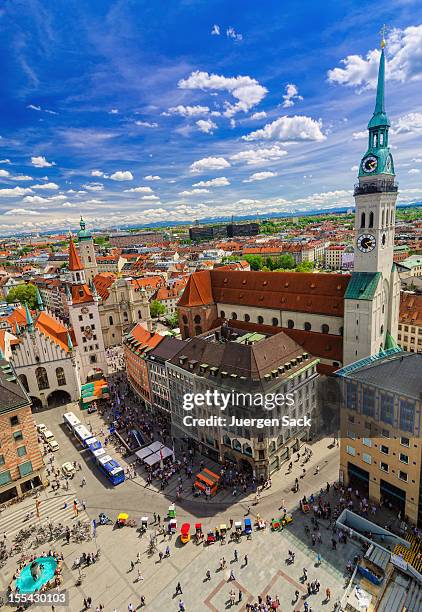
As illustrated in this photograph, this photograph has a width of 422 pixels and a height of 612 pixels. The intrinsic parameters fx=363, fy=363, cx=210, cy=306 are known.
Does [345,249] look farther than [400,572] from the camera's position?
Yes

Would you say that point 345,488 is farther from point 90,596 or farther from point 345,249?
point 345,249

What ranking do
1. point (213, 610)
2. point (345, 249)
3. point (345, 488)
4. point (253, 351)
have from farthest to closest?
point (345, 249) < point (253, 351) < point (345, 488) < point (213, 610)

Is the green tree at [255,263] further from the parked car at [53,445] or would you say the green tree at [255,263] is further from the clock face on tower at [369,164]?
the parked car at [53,445]

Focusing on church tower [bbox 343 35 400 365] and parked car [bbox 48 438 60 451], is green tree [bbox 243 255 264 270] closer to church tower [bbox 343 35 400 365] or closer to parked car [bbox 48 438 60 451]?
church tower [bbox 343 35 400 365]

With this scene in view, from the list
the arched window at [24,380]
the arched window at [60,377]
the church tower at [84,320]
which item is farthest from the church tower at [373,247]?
→ the arched window at [24,380]

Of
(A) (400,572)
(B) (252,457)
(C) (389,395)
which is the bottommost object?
(A) (400,572)

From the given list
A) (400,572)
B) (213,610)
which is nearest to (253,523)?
(213,610)

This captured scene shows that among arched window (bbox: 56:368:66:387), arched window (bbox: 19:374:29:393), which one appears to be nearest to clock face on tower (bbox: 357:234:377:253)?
arched window (bbox: 56:368:66:387)
